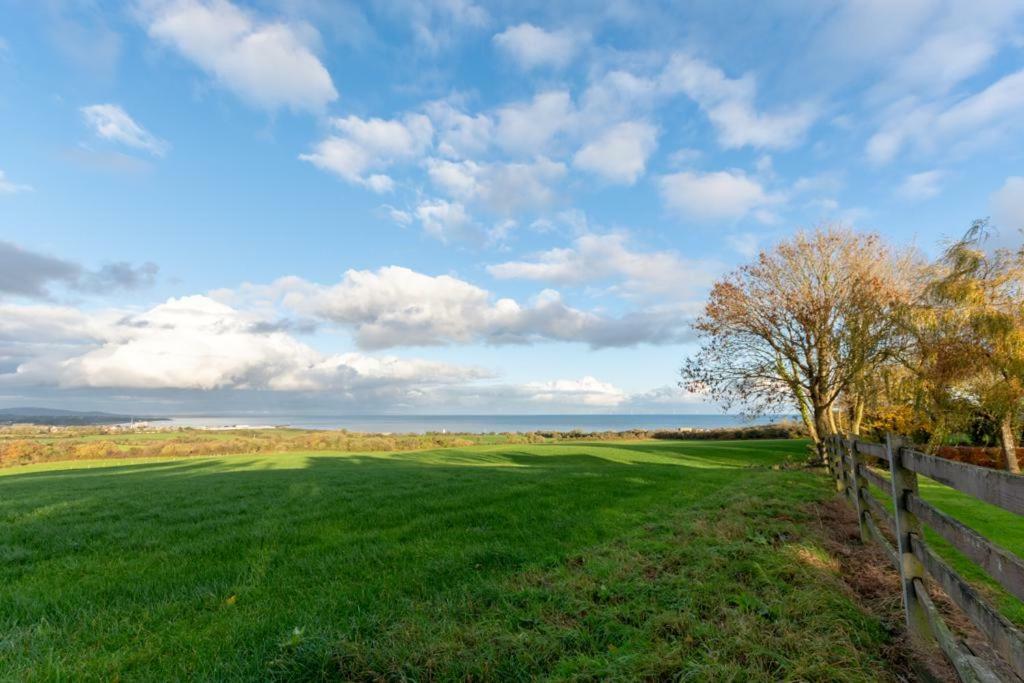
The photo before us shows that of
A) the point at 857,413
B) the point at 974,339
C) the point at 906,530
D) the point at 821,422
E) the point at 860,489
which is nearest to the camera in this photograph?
the point at 906,530

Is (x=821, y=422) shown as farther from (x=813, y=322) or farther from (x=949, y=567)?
(x=949, y=567)

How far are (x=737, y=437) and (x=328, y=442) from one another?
37097 mm

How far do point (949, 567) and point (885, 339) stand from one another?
1819cm

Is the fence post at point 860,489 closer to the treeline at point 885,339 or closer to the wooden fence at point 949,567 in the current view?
the wooden fence at point 949,567

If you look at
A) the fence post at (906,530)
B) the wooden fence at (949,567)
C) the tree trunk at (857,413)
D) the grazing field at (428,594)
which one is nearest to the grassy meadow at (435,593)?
the grazing field at (428,594)

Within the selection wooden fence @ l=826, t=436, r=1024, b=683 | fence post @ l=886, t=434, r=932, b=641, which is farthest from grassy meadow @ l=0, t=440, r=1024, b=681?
wooden fence @ l=826, t=436, r=1024, b=683

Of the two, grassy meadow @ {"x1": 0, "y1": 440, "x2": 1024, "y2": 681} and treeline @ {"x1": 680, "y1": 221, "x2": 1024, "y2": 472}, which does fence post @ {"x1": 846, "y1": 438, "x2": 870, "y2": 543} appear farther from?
treeline @ {"x1": 680, "y1": 221, "x2": 1024, "y2": 472}

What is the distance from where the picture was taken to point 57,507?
10227mm

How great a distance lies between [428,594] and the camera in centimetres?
501

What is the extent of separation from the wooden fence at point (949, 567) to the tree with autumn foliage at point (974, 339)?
13466 millimetres

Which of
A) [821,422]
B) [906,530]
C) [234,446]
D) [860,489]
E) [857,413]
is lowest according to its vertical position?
[234,446]

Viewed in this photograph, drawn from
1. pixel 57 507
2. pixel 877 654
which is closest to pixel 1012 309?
pixel 877 654

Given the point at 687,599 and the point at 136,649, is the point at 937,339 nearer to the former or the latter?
the point at 687,599

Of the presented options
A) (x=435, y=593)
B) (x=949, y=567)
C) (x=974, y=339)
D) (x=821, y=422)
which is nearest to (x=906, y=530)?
(x=949, y=567)
